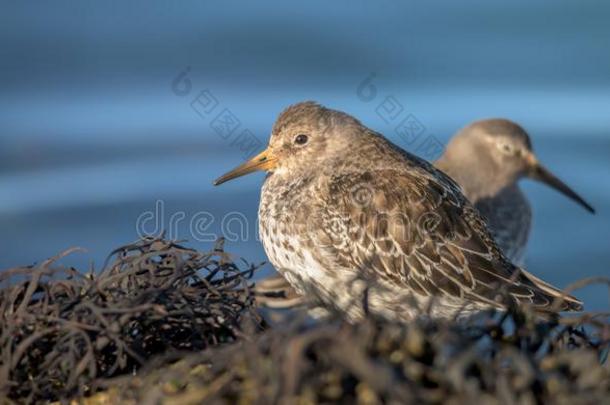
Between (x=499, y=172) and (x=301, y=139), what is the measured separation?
2843 millimetres

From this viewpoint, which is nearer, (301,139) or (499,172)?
(301,139)

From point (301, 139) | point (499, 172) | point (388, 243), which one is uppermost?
point (301, 139)

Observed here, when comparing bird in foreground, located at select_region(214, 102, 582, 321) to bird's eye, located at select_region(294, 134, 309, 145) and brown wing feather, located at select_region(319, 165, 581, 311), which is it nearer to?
brown wing feather, located at select_region(319, 165, 581, 311)

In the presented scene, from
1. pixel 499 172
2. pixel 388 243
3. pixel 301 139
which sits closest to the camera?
pixel 388 243

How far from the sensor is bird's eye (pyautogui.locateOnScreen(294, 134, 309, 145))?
574 centimetres

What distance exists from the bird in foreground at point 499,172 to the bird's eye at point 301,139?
222 centimetres

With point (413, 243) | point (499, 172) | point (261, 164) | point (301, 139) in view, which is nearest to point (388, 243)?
point (413, 243)

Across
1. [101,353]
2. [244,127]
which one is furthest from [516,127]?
[101,353]

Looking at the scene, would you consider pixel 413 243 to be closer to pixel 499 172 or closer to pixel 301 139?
pixel 301 139

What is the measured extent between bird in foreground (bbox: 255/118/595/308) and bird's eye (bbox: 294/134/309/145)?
2221 mm

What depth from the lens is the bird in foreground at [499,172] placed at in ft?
24.9

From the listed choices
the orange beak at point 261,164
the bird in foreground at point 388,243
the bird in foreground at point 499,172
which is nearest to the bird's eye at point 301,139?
the orange beak at point 261,164

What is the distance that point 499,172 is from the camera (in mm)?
8141

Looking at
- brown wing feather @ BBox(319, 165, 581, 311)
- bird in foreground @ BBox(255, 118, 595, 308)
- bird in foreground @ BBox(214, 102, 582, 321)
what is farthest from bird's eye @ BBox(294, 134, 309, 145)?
bird in foreground @ BBox(255, 118, 595, 308)
